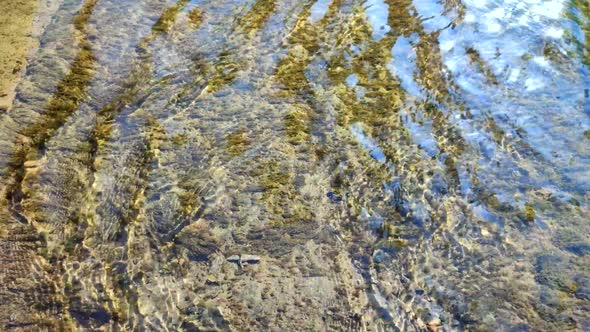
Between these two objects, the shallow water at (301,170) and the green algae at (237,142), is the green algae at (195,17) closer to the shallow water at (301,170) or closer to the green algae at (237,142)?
the shallow water at (301,170)

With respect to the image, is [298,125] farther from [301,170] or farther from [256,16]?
[256,16]

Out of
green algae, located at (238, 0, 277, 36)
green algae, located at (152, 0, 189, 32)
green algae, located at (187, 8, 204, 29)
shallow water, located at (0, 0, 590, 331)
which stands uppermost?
green algae, located at (152, 0, 189, 32)

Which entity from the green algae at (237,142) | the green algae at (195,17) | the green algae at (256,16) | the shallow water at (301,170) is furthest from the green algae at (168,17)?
the green algae at (237,142)

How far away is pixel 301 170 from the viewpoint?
216 inches

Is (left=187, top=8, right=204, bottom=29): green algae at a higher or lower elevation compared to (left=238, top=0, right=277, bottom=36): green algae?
higher

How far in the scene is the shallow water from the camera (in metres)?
4.38

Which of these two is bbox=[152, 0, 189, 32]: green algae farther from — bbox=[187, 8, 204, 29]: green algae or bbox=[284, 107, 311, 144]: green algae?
bbox=[284, 107, 311, 144]: green algae

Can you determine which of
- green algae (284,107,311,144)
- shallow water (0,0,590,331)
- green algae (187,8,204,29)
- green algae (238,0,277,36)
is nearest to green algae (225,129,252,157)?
shallow water (0,0,590,331)

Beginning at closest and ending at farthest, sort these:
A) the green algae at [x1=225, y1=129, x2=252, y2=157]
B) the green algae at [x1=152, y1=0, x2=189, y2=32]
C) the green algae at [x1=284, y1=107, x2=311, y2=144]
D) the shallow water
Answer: the shallow water < the green algae at [x1=225, y1=129, x2=252, y2=157] < the green algae at [x1=284, y1=107, x2=311, y2=144] < the green algae at [x1=152, y1=0, x2=189, y2=32]

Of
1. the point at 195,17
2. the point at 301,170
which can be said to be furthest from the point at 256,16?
the point at 301,170

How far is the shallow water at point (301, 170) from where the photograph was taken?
172 inches

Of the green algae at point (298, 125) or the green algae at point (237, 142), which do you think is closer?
the green algae at point (237, 142)

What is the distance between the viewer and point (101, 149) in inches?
217

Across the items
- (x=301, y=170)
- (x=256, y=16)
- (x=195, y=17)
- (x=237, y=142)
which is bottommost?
(x=301, y=170)
